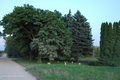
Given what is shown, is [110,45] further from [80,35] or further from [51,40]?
[51,40]

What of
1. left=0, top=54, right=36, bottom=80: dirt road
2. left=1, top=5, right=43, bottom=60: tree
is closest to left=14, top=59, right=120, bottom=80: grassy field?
left=0, top=54, right=36, bottom=80: dirt road

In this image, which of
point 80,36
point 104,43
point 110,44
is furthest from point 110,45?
point 80,36

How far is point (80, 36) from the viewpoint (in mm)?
24000

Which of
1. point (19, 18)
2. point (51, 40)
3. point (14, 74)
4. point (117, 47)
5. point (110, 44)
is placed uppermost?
point (19, 18)

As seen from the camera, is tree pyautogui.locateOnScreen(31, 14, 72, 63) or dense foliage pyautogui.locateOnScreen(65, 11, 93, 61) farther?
dense foliage pyautogui.locateOnScreen(65, 11, 93, 61)

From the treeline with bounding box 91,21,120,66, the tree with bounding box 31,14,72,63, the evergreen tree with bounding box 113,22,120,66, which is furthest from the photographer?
the treeline with bounding box 91,21,120,66

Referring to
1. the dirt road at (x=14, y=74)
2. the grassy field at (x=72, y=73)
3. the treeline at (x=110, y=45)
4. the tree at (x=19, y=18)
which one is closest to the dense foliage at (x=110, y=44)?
the treeline at (x=110, y=45)

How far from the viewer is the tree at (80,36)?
24031 millimetres

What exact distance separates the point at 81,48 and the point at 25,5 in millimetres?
14052

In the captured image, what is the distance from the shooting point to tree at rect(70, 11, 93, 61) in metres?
24.0

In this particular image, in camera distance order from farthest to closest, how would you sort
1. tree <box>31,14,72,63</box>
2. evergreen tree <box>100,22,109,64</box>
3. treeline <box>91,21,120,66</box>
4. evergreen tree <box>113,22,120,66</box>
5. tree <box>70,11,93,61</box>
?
1. tree <box>70,11,93,61</box>
2. evergreen tree <box>100,22,109,64</box>
3. treeline <box>91,21,120,66</box>
4. evergreen tree <box>113,22,120,66</box>
5. tree <box>31,14,72,63</box>

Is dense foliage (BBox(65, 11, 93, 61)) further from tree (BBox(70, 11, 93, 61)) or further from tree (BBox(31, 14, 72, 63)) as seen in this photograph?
A: tree (BBox(31, 14, 72, 63))

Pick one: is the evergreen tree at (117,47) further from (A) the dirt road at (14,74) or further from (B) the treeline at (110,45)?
(A) the dirt road at (14,74)

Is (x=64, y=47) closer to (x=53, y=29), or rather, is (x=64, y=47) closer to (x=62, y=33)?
(x=62, y=33)
